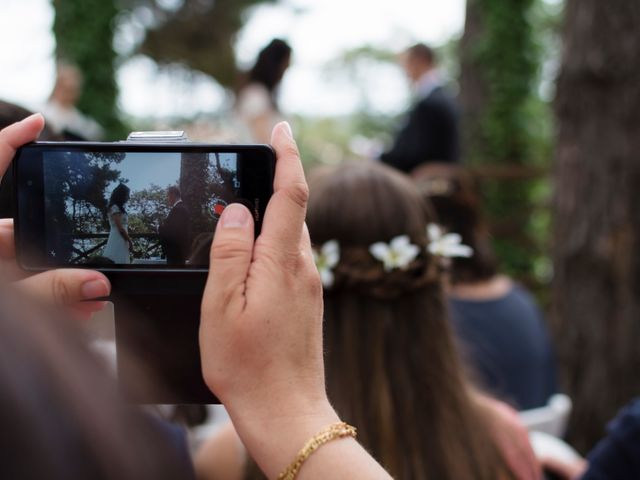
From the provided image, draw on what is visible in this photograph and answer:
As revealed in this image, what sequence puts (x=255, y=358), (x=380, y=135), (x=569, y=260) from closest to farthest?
(x=255, y=358) → (x=569, y=260) → (x=380, y=135)

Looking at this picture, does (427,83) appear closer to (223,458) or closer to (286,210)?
(223,458)

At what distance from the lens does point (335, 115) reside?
29.7m

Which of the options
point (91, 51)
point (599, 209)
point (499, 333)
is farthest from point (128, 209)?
point (91, 51)

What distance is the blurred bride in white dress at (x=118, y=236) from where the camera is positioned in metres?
0.88

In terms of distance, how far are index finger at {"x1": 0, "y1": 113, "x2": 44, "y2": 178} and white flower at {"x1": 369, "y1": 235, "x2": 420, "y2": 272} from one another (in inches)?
36.5

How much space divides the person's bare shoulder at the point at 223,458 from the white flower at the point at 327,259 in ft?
1.29

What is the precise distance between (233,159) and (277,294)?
183 mm

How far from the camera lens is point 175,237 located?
893mm

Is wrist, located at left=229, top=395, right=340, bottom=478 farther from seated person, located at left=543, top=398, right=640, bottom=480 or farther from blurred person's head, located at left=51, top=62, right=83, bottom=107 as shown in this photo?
blurred person's head, located at left=51, top=62, right=83, bottom=107

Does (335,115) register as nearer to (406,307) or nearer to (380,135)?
(380,135)

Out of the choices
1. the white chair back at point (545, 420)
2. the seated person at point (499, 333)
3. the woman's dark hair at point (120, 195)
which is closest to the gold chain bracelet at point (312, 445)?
the woman's dark hair at point (120, 195)

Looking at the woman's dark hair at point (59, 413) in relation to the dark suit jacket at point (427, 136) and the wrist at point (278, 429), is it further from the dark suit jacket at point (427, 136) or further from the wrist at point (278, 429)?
the dark suit jacket at point (427, 136)

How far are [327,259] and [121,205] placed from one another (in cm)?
91

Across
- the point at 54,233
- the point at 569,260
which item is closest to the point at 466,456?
the point at 54,233
